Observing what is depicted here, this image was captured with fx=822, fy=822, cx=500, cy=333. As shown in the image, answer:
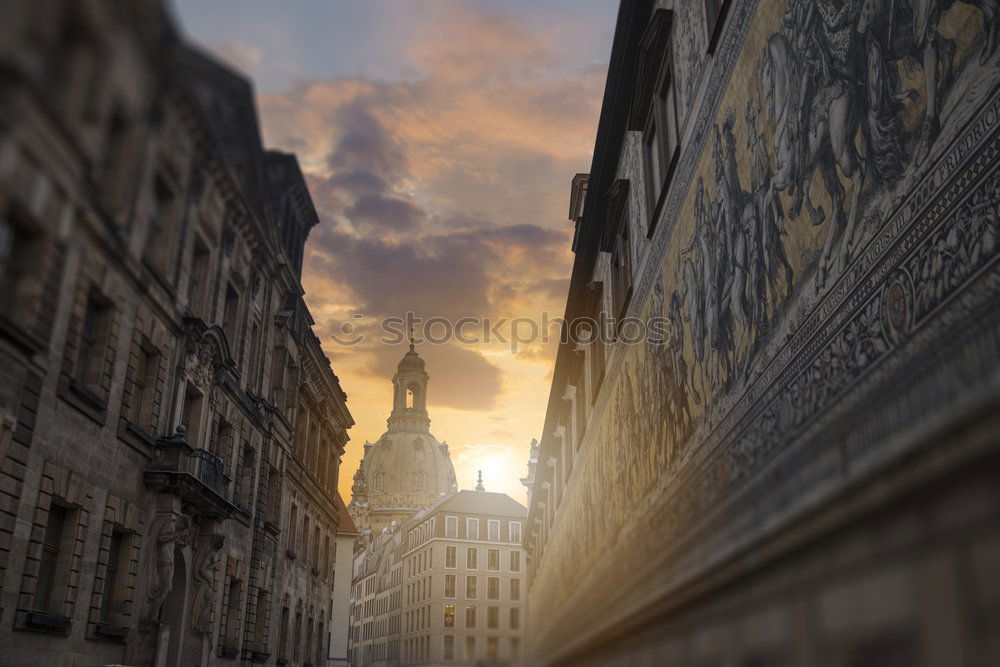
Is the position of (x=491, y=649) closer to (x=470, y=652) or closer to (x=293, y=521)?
(x=470, y=652)

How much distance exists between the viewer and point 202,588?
16.5 ft

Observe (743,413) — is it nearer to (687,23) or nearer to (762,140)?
(762,140)

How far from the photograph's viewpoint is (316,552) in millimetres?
26781

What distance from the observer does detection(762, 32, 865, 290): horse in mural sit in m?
5.77

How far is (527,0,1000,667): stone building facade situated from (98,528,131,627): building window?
3.00 m

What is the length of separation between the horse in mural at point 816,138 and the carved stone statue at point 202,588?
470cm

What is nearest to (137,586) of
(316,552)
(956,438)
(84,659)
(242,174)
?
(84,659)

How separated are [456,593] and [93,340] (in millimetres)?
8962

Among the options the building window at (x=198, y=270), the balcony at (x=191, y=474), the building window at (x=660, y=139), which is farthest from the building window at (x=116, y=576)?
the building window at (x=660, y=139)

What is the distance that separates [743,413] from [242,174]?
22.0 ft

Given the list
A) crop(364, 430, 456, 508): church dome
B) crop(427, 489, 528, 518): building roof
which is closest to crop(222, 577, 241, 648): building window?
crop(427, 489, 528, 518): building roof

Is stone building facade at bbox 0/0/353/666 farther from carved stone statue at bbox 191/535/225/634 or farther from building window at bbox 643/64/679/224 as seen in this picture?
building window at bbox 643/64/679/224

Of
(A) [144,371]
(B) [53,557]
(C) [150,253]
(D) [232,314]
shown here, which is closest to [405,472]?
(B) [53,557]

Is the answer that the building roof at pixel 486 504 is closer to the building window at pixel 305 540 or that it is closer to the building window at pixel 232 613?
the building window at pixel 305 540
